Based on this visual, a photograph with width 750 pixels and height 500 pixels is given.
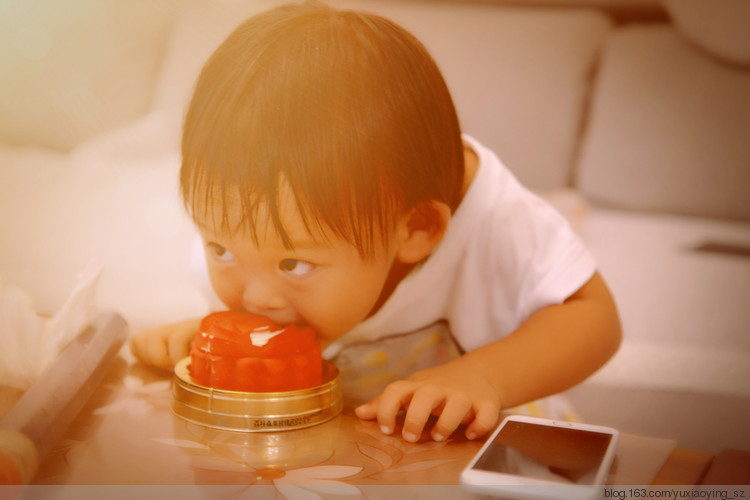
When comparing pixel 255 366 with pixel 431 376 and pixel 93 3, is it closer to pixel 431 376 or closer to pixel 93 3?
pixel 431 376

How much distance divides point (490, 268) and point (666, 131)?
16 cm

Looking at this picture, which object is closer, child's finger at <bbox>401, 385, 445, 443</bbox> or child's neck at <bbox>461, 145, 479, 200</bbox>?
child's finger at <bbox>401, 385, 445, 443</bbox>

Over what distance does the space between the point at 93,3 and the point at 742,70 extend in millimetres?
414

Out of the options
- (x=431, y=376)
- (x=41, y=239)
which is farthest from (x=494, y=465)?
(x=41, y=239)

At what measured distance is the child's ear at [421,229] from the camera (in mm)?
421

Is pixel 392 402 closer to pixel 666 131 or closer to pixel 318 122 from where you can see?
pixel 318 122

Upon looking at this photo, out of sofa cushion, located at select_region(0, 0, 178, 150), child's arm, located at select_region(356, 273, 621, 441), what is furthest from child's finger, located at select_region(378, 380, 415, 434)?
sofa cushion, located at select_region(0, 0, 178, 150)

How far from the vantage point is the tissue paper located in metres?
0.39

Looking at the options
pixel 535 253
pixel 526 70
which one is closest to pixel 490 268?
pixel 535 253

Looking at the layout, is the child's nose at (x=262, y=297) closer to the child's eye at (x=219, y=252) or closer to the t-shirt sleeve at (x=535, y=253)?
the child's eye at (x=219, y=252)

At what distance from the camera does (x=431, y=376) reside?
1.33ft

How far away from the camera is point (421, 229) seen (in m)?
0.44

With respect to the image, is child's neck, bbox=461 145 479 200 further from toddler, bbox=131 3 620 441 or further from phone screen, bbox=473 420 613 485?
phone screen, bbox=473 420 613 485

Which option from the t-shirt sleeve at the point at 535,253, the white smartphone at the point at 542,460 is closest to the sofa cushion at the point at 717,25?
the t-shirt sleeve at the point at 535,253
